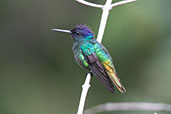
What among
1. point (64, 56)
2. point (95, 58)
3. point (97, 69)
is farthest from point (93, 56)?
point (64, 56)

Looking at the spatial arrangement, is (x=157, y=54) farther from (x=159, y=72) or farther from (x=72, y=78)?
(x=72, y=78)

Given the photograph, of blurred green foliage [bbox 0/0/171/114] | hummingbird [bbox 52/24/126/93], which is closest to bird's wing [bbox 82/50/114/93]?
hummingbird [bbox 52/24/126/93]

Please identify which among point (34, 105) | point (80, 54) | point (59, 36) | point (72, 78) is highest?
point (59, 36)

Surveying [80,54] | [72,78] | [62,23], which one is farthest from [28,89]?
[80,54]

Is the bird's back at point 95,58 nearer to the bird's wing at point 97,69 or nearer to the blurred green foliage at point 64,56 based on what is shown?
the bird's wing at point 97,69

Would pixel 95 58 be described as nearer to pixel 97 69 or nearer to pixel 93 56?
pixel 93 56

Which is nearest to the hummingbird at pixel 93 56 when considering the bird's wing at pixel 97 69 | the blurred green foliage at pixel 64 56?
the bird's wing at pixel 97 69
